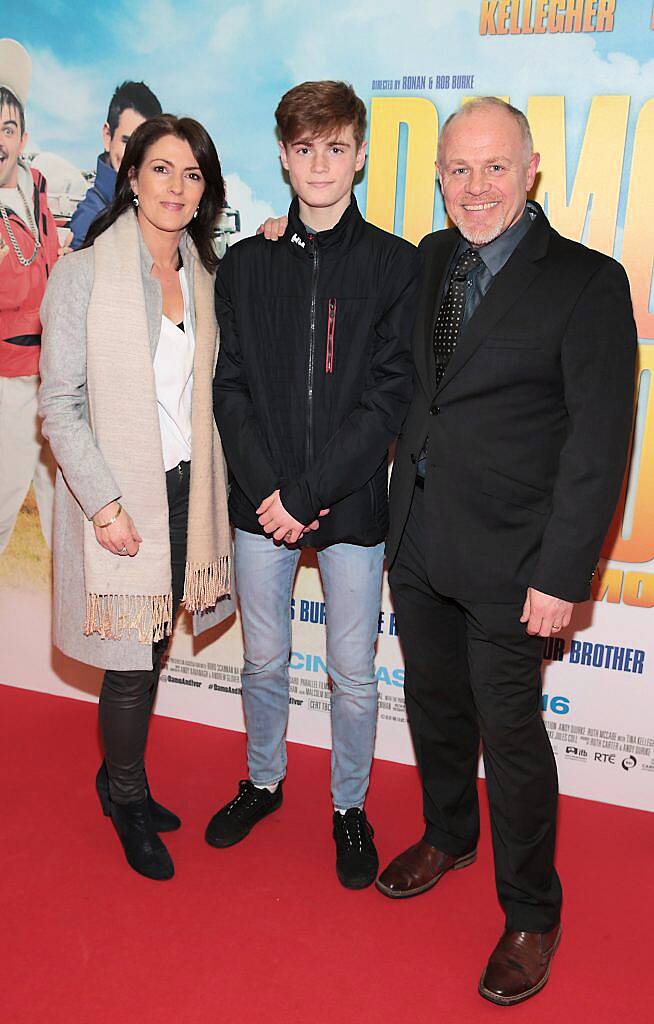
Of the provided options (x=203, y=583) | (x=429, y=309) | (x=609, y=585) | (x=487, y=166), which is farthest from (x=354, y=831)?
(x=487, y=166)

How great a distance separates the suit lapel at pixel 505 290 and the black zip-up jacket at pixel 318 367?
0.29 metres

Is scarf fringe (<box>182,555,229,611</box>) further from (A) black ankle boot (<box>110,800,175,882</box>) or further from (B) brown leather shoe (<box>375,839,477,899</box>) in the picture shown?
(B) brown leather shoe (<box>375,839,477,899</box>)

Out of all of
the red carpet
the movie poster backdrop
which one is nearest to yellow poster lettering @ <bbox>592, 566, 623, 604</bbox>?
the movie poster backdrop

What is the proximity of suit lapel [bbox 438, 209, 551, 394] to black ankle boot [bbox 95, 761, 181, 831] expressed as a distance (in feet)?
5.28

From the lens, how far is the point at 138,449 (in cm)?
220

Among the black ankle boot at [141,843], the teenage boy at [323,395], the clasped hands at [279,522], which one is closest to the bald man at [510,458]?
the teenage boy at [323,395]

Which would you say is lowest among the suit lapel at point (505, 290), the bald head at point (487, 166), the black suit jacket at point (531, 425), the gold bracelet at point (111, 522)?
the gold bracelet at point (111, 522)

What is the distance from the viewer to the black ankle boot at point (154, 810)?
2.62 metres

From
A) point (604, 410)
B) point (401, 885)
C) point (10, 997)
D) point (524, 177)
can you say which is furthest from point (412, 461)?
point (10, 997)

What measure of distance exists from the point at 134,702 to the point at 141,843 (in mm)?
409

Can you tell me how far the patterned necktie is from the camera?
6.58 feet

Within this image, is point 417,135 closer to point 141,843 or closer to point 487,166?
point 487,166

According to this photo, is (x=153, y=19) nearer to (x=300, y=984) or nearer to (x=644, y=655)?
(x=644, y=655)

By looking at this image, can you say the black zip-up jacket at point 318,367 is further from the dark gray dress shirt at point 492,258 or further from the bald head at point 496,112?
the bald head at point 496,112
